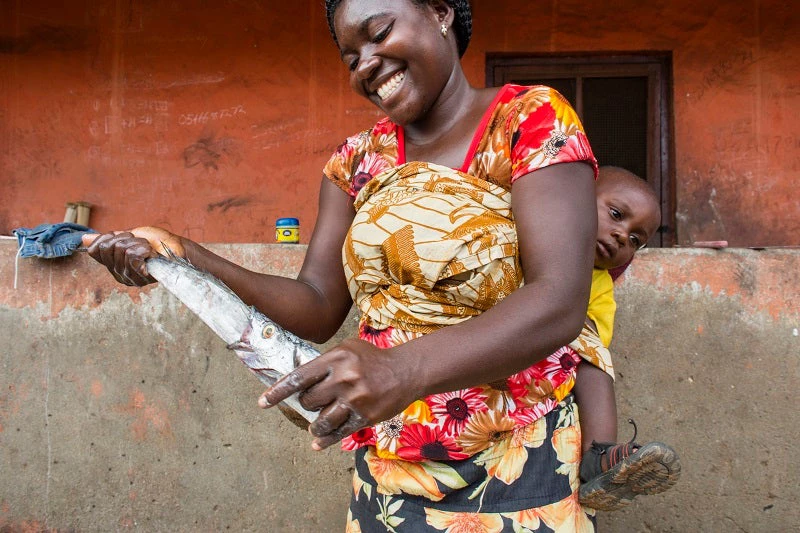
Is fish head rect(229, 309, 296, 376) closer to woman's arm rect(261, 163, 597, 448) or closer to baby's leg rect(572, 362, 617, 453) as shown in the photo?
woman's arm rect(261, 163, 597, 448)

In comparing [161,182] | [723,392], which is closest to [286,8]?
[161,182]

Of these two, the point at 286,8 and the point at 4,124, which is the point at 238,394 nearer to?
the point at 286,8

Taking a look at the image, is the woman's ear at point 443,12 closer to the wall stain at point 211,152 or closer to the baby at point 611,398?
the baby at point 611,398

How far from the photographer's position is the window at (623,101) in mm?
4910

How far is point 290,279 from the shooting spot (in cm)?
166

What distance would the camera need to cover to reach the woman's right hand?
1.47 meters

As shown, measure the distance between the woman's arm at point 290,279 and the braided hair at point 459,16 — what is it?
394 millimetres

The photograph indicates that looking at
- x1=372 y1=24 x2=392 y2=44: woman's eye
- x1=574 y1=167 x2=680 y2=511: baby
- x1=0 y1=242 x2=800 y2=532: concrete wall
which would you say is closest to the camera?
x1=372 y1=24 x2=392 y2=44: woman's eye

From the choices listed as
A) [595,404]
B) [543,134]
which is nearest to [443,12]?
[543,134]

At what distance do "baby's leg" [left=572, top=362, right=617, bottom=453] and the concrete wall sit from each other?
1.05m

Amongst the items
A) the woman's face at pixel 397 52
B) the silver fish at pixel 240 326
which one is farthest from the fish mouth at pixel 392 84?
the silver fish at pixel 240 326

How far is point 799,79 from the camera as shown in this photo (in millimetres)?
4758

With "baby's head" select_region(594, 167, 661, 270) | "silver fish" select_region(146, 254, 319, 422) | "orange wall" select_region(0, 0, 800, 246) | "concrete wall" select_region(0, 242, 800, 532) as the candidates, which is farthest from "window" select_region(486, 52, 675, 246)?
"silver fish" select_region(146, 254, 319, 422)

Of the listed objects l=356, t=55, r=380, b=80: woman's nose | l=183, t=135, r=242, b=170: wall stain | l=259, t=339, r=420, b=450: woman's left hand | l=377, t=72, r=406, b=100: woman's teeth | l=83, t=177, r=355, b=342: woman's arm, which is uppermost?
l=183, t=135, r=242, b=170: wall stain
